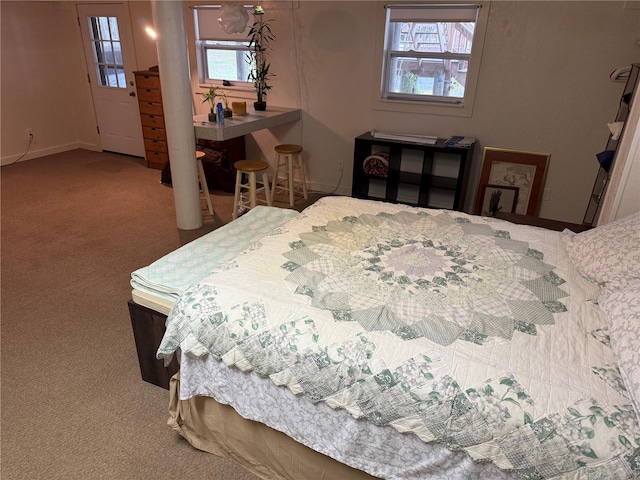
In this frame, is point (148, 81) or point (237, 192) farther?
point (148, 81)

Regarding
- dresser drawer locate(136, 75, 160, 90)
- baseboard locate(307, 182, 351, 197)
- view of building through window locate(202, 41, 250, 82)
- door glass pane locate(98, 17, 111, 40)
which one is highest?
door glass pane locate(98, 17, 111, 40)

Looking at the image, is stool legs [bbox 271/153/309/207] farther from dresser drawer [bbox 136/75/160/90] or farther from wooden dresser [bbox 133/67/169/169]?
dresser drawer [bbox 136/75/160/90]

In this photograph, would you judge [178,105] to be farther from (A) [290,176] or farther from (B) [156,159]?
(B) [156,159]

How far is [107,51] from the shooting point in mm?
5602

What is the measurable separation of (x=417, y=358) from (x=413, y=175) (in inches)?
126

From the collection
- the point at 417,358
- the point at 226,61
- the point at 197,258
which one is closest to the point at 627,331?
the point at 417,358

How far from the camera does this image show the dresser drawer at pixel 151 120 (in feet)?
16.9

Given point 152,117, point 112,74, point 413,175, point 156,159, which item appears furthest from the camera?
point 112,74

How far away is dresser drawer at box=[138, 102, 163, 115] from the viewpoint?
511cm

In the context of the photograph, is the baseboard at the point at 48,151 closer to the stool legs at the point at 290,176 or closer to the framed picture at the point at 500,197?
the stool legs at the point at 290,176

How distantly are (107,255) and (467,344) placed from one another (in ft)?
9.65

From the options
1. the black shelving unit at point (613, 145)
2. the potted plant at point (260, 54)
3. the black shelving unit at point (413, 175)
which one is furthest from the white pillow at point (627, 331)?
the potted plant at point (260, 54)

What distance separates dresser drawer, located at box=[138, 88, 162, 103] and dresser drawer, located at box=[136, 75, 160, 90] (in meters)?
0.05

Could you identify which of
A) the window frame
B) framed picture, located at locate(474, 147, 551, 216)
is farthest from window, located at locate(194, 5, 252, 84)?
framed picture, located at locate(474, 147, 551, 216)
